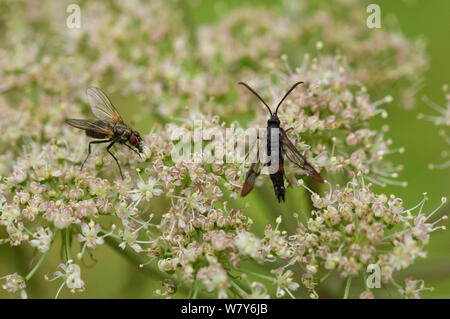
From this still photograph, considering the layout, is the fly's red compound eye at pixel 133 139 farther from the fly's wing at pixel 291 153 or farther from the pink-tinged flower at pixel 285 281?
the pink-tinged flower at pixel 285 281

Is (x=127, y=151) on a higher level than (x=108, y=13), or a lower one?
lower

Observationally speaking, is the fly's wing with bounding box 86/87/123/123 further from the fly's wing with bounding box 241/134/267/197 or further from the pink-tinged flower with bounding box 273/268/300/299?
the pink-tinged flower with bounding box 273/268/300/299

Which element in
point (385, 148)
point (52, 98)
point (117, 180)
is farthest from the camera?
point (52, 98)

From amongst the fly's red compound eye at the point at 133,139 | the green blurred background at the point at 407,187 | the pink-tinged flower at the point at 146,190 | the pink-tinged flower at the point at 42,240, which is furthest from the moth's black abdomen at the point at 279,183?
the pink-tinged flower at the point at 42,240

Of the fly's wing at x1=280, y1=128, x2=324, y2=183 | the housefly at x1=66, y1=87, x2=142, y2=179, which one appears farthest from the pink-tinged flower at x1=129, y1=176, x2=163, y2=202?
the fly's wing at x1=280, y1=128, x2=324, y2=183

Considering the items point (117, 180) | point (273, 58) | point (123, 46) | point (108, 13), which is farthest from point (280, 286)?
point (108, 13)

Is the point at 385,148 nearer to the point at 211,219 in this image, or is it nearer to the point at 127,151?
the point at 211,219
